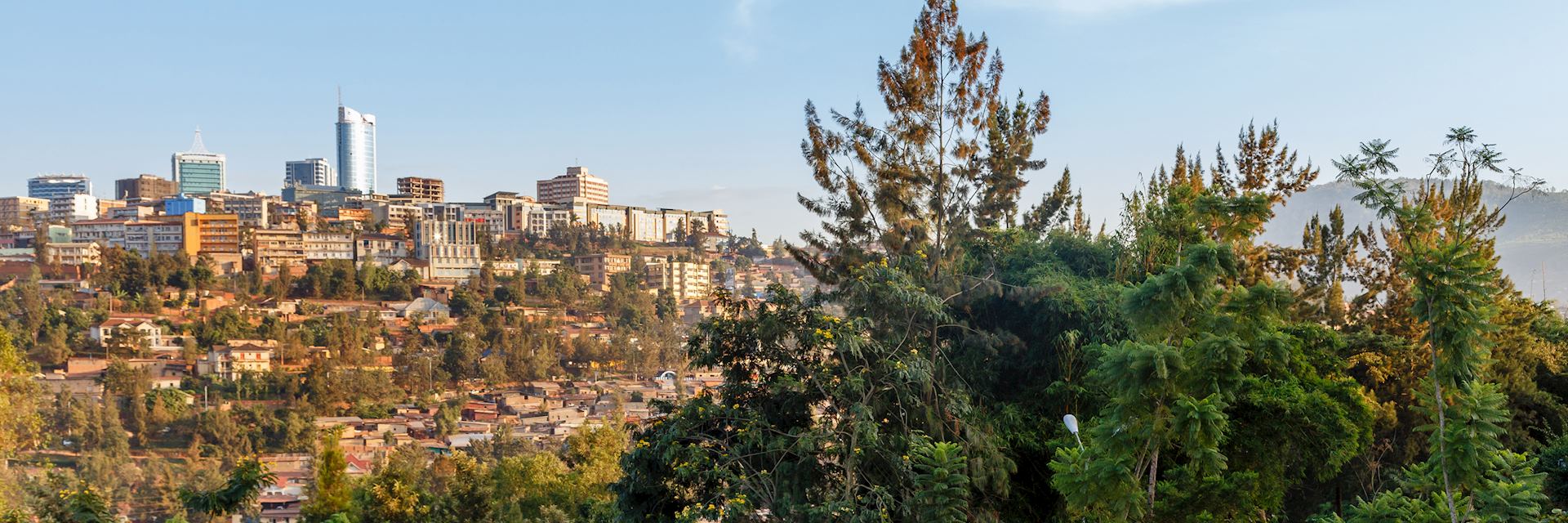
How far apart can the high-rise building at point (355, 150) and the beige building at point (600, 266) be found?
52.8m

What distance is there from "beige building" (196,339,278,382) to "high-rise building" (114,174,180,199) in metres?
42.6

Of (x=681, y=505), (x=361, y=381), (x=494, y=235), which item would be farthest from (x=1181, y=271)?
(x=494, y=235)

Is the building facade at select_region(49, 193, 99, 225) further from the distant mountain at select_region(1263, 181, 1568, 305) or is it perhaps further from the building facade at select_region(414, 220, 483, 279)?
the distant mountain at select_region(1263, 181, 1568, 305)

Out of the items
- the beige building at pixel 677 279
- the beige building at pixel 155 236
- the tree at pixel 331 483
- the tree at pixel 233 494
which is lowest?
the tree at pixel 331 483

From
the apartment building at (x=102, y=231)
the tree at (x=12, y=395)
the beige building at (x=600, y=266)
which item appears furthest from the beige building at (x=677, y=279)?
the tree at (x=12, y=395)

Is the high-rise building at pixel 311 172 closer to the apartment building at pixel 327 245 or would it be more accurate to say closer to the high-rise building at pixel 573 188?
the high-rise building at pixel 573 188

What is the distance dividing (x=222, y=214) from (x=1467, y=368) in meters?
52.9

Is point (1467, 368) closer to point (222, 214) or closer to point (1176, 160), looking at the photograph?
point (1176, 160)

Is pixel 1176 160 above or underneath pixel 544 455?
above

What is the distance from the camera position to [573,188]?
239ft

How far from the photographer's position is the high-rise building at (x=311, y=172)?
3935 inches

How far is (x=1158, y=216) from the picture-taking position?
5.97 m

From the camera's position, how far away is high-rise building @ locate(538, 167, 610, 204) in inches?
2862

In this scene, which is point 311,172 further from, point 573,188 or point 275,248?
point 275,248
